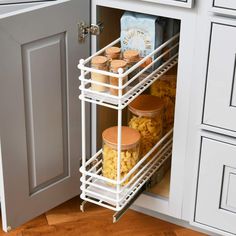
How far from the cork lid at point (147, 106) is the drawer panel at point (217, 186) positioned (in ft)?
0.74

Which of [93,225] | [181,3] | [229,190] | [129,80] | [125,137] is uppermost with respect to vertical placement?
[181,3]

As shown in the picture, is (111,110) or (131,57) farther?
(111,110)

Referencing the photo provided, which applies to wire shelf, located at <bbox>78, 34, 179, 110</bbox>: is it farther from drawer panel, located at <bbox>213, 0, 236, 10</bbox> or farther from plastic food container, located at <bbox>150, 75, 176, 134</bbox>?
drawer panel, located at <bbox>213, 0, 236, 10</bbox>

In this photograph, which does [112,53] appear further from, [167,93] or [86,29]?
[167,93]

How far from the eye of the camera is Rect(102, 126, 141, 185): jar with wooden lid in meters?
1.72

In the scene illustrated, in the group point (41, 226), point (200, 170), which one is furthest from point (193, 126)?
point (41, 226)

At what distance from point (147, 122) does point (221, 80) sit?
13.3 inches

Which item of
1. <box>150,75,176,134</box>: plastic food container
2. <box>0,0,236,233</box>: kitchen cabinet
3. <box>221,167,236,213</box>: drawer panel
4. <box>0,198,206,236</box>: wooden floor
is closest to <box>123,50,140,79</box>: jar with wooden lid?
<box>0,0,236,233</box>: kitchen cabinet

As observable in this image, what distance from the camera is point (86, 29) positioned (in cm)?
179

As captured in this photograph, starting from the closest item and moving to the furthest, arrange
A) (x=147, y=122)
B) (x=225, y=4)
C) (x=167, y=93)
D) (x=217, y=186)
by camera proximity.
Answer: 1. (x=225, y=4)
2. (x=217, y=186)
3. (x=147, y=122)
4. (x=167, y=93)

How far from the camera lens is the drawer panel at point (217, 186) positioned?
1.67 m

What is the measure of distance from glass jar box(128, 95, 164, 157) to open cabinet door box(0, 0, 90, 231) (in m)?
0.18

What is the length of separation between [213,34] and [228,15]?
61 mm

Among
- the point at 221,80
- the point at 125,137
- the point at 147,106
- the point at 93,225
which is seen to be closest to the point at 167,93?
the point at 147,106
